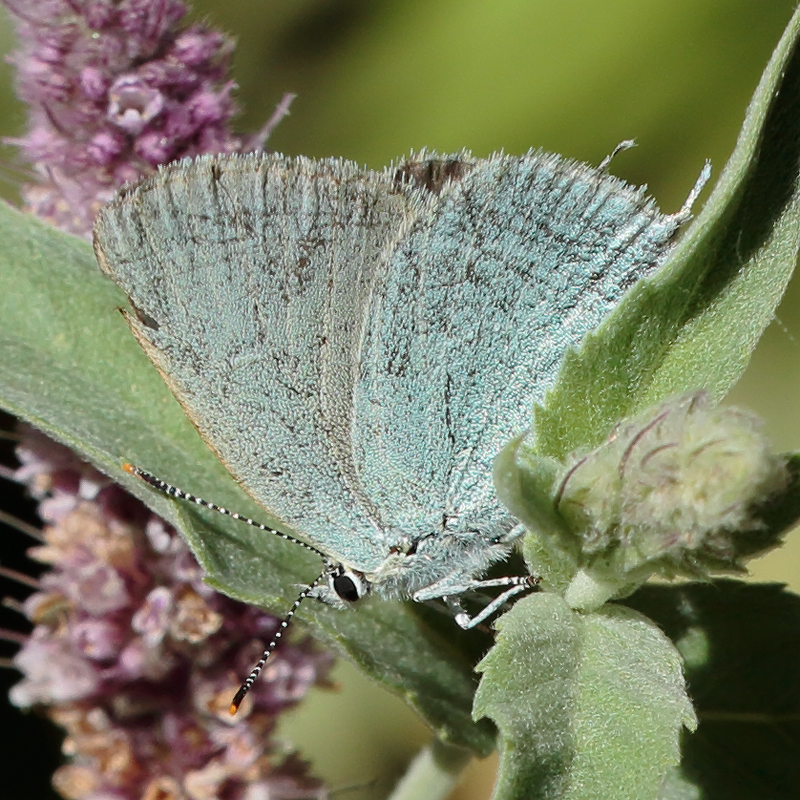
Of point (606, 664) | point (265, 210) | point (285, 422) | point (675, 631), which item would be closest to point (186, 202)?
point (265, 210)

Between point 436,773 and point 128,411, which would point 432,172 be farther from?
point 436,773

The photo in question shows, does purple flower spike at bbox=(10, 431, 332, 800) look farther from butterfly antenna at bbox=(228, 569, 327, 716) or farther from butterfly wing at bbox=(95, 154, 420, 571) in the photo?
butterfly wing at bbox=(95, 154, 420, 571)

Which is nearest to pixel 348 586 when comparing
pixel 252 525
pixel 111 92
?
pixel 252 525

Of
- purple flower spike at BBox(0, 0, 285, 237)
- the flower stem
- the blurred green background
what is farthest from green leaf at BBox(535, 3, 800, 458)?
the blurred green background

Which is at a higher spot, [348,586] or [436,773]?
[348,586]

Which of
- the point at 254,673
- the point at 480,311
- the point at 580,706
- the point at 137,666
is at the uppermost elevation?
the point at 480,311

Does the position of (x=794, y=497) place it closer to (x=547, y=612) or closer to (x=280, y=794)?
(x=547, y=612)
